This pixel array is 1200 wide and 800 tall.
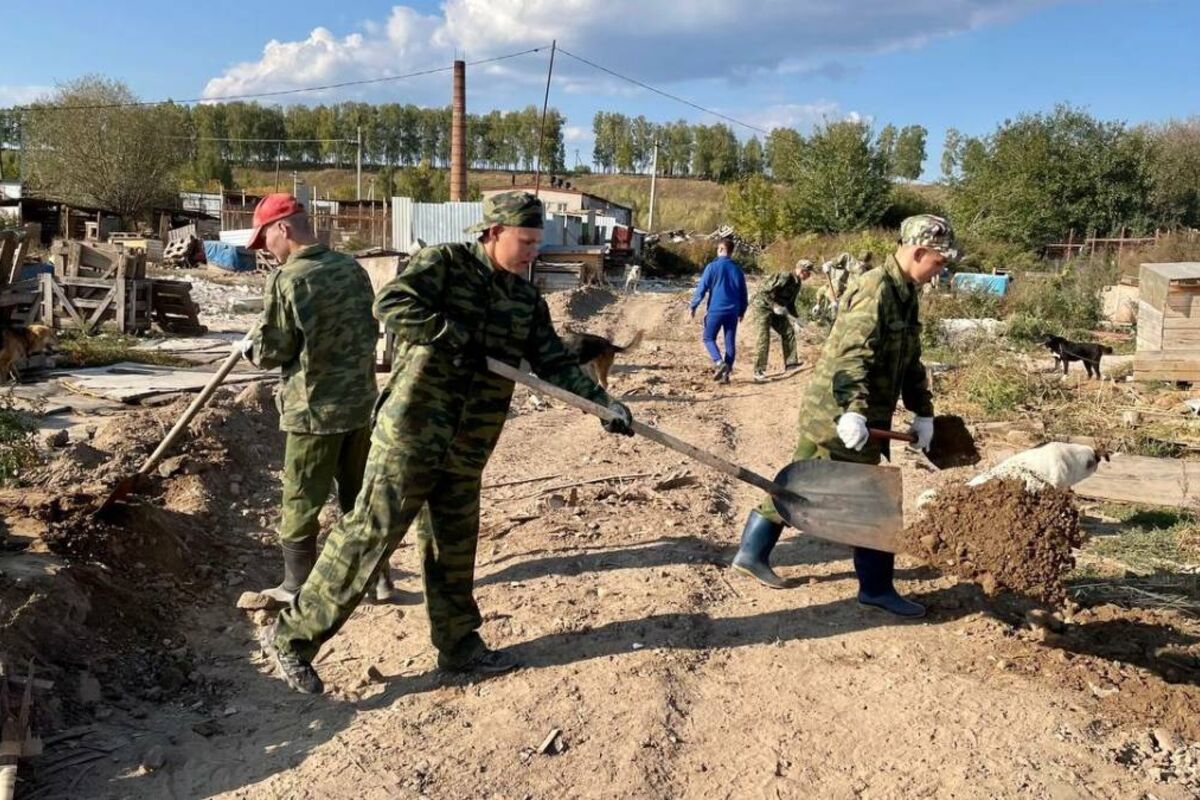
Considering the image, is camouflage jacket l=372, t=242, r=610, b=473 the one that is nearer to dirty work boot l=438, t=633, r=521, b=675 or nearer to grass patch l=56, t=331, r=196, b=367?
dirty work boot l=438, t=633, r=521, b=675

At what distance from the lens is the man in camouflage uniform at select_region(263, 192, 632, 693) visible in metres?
3.12

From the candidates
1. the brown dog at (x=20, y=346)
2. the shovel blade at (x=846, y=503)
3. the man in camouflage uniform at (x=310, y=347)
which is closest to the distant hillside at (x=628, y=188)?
the brown dog at (x=20, y=346)

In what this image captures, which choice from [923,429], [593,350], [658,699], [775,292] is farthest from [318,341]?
[775,292]

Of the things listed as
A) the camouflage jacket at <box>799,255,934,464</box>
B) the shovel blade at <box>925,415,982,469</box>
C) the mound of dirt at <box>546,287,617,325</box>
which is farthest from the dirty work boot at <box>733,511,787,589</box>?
the mound of dirt at <box>546,287,617,325</box>

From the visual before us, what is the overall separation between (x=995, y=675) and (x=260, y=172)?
95566mm

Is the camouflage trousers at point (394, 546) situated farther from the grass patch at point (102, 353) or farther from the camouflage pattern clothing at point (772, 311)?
the grass patch at point (102, 353)

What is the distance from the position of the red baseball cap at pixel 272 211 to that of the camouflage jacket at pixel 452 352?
86cm

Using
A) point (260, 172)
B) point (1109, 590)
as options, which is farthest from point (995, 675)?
point (260, 172)

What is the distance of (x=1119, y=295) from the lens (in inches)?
727

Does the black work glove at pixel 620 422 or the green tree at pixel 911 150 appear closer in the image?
the black work glove at pixel 620 422

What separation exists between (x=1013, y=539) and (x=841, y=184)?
Result: 3984 cm

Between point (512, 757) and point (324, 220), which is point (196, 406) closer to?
point (512, 757)

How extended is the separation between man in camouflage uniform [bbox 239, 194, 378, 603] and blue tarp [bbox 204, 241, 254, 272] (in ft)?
89.5

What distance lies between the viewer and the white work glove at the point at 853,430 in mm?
3607
